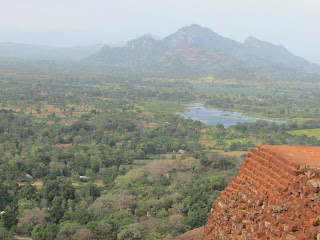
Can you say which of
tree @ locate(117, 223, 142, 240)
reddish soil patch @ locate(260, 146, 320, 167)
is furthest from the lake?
reddish soil patch @ locate(260, 146, 320, 167)

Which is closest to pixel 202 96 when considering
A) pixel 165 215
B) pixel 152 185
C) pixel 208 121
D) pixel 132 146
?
pixel 208 121

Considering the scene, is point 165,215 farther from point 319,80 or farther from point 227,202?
point 319,80

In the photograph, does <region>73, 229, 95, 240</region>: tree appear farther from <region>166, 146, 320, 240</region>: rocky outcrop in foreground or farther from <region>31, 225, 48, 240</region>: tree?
<region>166, 146, 320, 240</region>: rocky outcrop in foreground

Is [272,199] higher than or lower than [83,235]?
higher

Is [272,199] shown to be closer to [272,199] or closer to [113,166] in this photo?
[272,199]

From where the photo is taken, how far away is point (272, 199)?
Answer: 23.9 feet

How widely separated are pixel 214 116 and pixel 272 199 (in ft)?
193

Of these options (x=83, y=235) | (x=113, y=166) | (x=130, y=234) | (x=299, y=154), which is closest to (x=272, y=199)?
(x=299, y=154)

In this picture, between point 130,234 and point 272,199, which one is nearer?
point 272,199

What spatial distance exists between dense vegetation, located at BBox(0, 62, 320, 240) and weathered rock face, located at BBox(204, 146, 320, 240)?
348 inches

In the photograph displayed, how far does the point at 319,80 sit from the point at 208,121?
108 m

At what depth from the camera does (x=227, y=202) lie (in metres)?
8.79

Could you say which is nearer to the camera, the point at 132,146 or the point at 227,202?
the point at 227,202

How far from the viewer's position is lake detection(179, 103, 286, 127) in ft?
198
